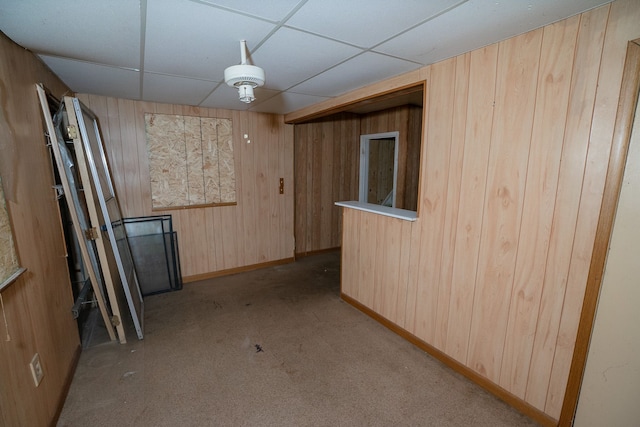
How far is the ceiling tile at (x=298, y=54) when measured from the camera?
5.40ft

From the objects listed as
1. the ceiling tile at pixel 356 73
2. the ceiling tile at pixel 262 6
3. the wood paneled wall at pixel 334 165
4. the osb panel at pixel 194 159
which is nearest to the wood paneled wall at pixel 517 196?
the ceiling tile at pixel 356 73

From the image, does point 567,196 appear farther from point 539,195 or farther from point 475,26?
point 475,26

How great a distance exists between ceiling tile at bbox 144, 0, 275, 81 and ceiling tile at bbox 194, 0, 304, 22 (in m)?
0.06

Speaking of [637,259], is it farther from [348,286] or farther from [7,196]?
[7,196]

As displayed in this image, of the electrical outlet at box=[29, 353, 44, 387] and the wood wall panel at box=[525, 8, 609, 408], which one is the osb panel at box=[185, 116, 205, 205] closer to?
the electrical outlet at box=[29, 353, 44, 387]

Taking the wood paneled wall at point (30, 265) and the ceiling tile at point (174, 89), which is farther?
the ceiling tile at point (174, 89)

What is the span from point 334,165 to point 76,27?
3.74m

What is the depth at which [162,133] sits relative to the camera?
3.37m

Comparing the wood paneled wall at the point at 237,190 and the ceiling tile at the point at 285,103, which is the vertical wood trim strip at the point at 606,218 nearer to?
the ceiling tile at the point at 285,103

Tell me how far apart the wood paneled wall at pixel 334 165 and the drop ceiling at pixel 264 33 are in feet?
6.69

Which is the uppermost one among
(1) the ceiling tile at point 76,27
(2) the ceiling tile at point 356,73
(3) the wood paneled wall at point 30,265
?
(2) the ceiling tile at point 356,73

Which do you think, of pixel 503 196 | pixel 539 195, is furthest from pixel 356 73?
pixel 539 195

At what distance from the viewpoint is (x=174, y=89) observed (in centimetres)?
273

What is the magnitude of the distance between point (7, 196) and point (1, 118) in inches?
15.3
